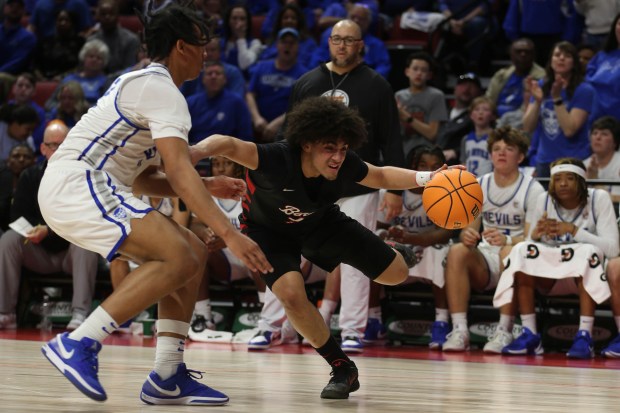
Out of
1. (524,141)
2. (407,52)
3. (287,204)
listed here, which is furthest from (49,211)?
(407,52)

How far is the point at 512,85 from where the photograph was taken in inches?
366

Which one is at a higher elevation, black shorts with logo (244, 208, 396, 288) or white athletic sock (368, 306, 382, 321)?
black shorts with logo (244, 208, 396, 288)

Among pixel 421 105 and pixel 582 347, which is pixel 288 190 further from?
pixel 421 105

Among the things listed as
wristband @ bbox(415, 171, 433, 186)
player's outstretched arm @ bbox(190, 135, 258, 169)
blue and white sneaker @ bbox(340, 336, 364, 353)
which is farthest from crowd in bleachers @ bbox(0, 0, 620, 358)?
player's outstretched arm @ bbox(190, 135, 258, 169)

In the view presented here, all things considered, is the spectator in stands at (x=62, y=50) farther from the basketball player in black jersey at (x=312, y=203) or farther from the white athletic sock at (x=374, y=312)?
the basketball player in black jersey at (x=312, y=203)

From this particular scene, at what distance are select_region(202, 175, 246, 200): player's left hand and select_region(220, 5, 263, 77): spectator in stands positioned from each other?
6.75 m

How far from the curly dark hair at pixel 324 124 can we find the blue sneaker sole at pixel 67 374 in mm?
1481

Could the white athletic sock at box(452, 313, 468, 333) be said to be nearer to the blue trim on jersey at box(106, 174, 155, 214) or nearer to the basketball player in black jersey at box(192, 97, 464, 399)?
the basketball player in black jersey at box(192, 97, 464, 399)

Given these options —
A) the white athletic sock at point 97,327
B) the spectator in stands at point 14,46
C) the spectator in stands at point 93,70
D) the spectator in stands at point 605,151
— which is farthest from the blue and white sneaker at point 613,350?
the spectator in stands at point 14,46

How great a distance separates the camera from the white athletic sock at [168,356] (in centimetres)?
392

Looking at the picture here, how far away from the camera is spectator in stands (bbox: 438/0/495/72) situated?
10531 mm

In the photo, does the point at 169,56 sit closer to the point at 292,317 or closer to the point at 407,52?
the point at 292,317

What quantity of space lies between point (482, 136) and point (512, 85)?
0.93 m

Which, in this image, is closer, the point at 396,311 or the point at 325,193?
the point at 325,193
